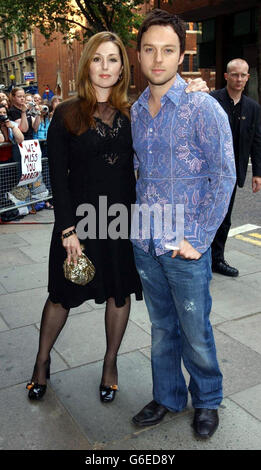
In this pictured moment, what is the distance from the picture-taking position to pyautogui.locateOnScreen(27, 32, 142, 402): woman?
230cm

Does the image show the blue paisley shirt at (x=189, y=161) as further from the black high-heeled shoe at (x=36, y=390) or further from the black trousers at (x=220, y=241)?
the black trousers at (x=220, y=241)

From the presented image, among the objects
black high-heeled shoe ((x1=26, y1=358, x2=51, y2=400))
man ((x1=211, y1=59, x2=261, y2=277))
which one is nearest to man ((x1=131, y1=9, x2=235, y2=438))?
black high-heeled shoe ((x1=26, y1=358, x2=51, y2=400))

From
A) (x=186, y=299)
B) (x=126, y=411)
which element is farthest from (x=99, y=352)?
(x=186, y=299)

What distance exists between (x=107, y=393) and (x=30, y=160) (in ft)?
17.5

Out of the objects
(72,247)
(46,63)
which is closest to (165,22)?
(72,247)

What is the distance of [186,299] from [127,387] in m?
0.97

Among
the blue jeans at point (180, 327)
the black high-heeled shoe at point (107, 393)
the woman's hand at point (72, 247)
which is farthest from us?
the black high-heeled shoe at point (107, 393)

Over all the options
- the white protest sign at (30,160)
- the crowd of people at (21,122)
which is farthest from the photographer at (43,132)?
the white protest sign at (30,160)

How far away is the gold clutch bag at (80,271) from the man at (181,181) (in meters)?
0.28

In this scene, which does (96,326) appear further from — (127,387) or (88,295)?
(88,295)

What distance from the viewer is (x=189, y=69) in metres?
37.5

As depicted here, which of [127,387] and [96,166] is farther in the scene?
[127,387]

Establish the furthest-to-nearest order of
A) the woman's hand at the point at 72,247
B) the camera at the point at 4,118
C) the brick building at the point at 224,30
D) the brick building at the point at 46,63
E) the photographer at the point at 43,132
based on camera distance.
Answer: the brick building at the point at 46,63
the brick building at the point at 224,30
the photographer at the point at 43,132
the camera at the point at 4,118
the woman's hand at the point at 72,247

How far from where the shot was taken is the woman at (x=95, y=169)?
230 centimetres
